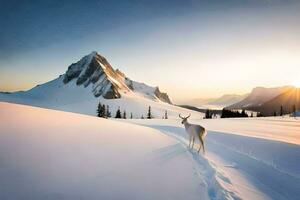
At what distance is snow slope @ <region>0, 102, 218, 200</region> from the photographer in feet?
20.7

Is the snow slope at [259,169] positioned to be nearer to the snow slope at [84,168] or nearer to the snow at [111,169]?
the snow at [111,169]

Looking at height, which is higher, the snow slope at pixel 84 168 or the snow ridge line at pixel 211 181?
the snow slope at pixel 84 168

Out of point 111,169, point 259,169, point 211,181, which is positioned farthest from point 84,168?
point 259,169

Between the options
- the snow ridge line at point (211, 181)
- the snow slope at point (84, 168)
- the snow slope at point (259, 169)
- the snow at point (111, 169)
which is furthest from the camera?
the snow slope at point (259, 169)

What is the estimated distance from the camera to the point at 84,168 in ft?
26.0

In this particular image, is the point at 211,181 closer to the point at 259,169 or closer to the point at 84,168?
the point at 259,169

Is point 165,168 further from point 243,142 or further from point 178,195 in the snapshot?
point 243,142

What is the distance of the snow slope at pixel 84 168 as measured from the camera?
20.7 feet

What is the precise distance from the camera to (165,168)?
9641 mm

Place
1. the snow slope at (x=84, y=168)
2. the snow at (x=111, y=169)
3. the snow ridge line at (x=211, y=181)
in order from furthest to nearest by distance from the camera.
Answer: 1. the snow ridge line at (x=211, y=181)
2. the snow at (x=111, y=169)
3. the snow slope at (x=84, y=168)

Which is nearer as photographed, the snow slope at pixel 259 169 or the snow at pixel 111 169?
the snow at pixel 111 169

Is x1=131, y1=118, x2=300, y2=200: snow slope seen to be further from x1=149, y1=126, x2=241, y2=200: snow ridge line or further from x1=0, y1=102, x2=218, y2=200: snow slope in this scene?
x1=0, y1=102, x2=218, y2=200: snow slope

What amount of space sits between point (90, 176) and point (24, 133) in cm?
402

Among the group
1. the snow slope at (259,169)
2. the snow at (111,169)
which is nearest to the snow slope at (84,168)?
the snow at (111,169)
